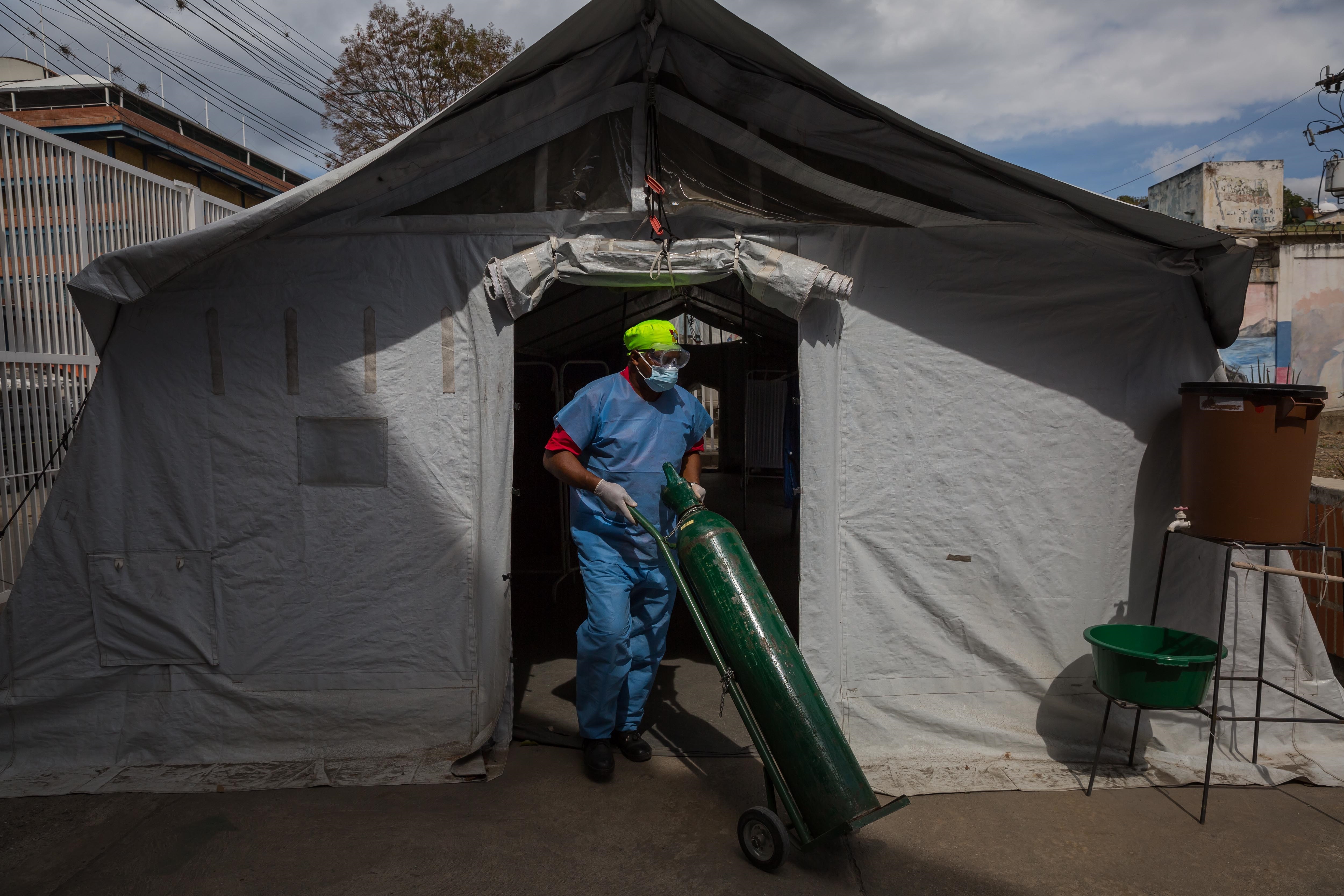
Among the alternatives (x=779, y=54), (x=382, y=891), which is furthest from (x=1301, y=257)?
(x=382, y=891)

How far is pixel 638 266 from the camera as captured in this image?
3576 mm

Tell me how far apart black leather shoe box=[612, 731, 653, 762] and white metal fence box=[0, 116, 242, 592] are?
3.34m

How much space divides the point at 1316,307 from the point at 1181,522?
54.8 feet

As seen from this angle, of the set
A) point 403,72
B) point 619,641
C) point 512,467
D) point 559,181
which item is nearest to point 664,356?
point 512,467

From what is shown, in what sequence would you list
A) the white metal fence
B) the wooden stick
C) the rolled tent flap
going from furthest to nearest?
the white metal fence < the rolled tent flap < the wooden stick

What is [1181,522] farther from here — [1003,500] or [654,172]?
[654,172]

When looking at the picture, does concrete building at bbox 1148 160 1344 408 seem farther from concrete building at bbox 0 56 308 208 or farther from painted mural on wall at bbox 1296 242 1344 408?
concrete building at bbox 0 56 308 208

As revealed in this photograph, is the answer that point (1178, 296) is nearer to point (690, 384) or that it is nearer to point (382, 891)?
point (382, 891)

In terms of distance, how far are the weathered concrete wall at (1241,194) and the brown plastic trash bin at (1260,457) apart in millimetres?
17197

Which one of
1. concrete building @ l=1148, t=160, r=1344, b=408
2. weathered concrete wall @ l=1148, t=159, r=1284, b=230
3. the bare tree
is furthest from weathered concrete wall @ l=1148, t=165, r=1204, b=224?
the bare tree

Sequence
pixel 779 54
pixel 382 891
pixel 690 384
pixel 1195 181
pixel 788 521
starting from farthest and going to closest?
pixel 1195 181
pixel 690 384
pixel 788 521
pixel 779 54
pixel 382 891

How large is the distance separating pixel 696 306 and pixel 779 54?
5.80 meters

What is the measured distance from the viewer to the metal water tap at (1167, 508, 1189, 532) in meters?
→ 3.44

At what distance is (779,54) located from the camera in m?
Result: 3.33
